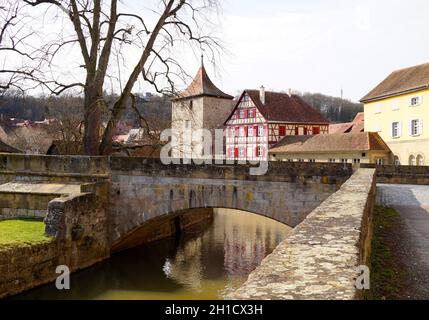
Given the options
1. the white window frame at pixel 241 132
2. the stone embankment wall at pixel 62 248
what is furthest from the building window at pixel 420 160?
the stone embankment wall at pixel 62 248

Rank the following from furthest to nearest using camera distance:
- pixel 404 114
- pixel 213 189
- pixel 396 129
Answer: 1. pixel 396 129
2. pixel 404 114
3. pixel 213 189

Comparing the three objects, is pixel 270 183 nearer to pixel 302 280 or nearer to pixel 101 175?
pixel 101 175

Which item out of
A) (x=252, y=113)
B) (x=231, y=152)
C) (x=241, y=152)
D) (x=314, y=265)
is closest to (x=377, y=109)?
(x=252, y=113)

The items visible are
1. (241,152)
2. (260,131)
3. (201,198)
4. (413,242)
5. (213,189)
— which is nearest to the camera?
(413,242)

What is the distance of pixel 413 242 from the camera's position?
631cm

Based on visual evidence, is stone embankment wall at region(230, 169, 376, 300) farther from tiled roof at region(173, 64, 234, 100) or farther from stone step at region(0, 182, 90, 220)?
tiled roof at region(173, 64, 234, 100)

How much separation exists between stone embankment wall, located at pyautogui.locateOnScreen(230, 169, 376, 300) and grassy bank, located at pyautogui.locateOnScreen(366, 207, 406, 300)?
0.57 m

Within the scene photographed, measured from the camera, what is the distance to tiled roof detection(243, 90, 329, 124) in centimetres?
4150

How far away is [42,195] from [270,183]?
6922 millimetres

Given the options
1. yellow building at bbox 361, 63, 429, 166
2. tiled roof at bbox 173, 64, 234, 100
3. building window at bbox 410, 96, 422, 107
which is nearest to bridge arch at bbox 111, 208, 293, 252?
yellow building at bbox 361, 63, 429, 166

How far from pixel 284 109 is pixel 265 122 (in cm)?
309

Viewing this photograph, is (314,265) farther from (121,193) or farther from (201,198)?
(121,193)

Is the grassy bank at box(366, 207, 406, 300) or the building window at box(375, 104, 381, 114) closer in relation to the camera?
the grassy bank at box(366, 207, 406, 300)

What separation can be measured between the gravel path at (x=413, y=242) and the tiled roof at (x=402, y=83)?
2257 cm
